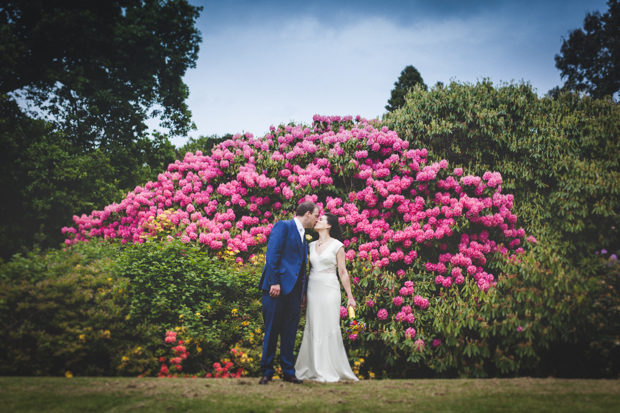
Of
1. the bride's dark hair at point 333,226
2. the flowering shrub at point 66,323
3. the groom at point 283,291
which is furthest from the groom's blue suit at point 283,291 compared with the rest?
the flowering shrub at point 66,323

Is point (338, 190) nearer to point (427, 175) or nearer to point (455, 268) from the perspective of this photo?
point (427, 175)

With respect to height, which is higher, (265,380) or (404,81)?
(404,81)

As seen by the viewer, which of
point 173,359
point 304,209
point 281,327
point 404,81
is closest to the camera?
point 281,327

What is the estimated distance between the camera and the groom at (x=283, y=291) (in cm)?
430

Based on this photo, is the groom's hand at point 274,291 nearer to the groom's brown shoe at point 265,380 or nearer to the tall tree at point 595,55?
the groom's brown shoe at point 265,380

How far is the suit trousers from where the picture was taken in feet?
14.1

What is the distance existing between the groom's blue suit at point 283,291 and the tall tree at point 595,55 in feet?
50.9

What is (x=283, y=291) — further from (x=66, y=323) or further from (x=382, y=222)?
(x=382, y=222)

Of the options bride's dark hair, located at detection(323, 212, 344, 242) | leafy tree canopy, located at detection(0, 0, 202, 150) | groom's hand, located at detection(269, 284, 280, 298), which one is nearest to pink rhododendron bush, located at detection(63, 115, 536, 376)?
bride's dark hair, located at detection(323, 212, 344, 242)

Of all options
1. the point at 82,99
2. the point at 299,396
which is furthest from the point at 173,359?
the point at 82,99

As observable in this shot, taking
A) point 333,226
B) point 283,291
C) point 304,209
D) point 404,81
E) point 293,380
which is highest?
point 404,81

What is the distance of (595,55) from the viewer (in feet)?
53.4

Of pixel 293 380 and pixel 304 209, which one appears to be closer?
pixel 293 380

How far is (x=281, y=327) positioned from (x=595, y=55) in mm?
18401
